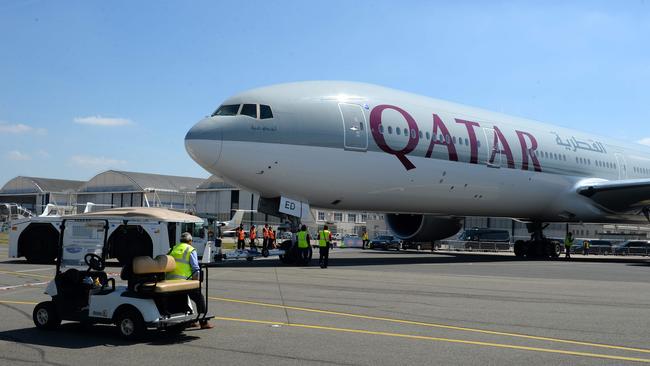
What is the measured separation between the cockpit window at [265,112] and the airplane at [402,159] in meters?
0.03

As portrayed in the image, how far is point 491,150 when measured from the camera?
962 inches

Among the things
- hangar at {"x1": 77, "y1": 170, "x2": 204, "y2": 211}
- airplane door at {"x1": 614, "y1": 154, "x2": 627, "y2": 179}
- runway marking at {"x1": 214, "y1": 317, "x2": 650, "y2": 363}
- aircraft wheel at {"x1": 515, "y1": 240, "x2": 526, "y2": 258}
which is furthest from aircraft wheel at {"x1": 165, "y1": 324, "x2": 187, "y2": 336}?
hangar at {"x1": 77, "y1": 170, "x2": 204, "y2": 211}

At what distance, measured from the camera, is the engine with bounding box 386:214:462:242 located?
90.2ft

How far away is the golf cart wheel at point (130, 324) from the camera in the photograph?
7660 mm

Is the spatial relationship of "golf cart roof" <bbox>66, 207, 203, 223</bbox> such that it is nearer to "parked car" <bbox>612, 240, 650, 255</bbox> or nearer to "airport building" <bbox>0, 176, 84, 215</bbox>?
"parked car" <bbox>612, 240, 650, 255</bbox>

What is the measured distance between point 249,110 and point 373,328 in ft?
37.5

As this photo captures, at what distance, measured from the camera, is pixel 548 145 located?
2750 cm

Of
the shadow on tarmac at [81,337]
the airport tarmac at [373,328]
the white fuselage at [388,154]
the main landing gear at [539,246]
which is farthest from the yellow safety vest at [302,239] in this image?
the main landing gear at [539,246]

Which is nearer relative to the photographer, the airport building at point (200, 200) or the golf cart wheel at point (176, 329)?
the golf cart wheel at point (176, 329)

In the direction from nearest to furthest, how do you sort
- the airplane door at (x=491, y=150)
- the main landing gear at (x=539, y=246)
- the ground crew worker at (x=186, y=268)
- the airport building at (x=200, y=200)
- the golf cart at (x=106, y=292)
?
1. the golf cart at (x=106, y=292)
2. the ground crew worker at (x=186, y=268)
3. the airplane door at (x=491, y=150)
4. the main landing gear at (x=539, y=246)
5. the airport building at (x=200, y=200)

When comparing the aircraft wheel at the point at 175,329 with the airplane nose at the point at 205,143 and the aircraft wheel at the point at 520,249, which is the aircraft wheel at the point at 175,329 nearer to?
the airplane nose at the point at 205,143

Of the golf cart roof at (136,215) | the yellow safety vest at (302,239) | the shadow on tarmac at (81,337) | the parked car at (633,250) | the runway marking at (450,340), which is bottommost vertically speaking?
the shadow on tarmac at (81,337)

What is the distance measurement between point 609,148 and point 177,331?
28.0 metres

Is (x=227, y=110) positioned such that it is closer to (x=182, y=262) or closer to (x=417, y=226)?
(x=417, y=226)
